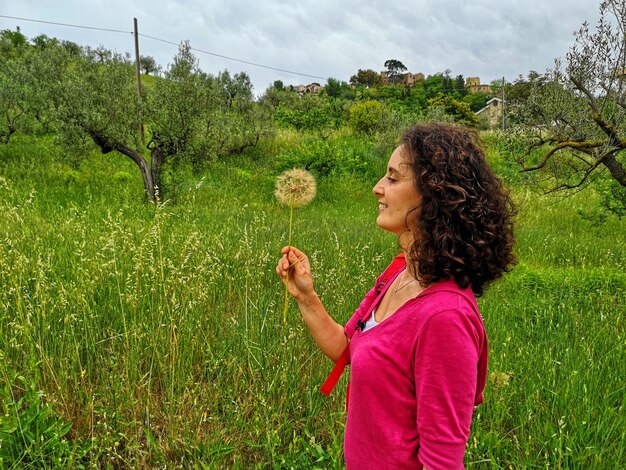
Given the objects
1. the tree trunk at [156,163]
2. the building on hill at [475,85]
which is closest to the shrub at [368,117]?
the tree trunk at [156,163]

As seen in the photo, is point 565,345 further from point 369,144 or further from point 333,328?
point 369,144

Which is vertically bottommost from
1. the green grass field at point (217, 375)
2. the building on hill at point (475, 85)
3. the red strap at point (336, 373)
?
the green grass field at point (217, 375)

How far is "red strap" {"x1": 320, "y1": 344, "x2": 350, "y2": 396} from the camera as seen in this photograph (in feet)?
5.75

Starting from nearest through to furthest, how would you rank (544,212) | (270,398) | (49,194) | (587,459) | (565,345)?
(587,459), (270,398), (565,345), (49,194), (544,212)

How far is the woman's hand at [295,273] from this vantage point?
5.83ft

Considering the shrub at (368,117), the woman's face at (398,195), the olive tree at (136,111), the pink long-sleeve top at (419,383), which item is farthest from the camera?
the shrub at (368,117)

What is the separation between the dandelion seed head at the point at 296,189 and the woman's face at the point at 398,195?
31.9 inches

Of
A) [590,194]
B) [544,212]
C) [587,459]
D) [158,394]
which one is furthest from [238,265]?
[590,194]

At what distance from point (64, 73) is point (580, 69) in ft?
39.0

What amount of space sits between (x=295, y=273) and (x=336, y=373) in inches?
17.1

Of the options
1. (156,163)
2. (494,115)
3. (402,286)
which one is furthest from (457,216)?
(494,115)

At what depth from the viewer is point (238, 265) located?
5164 millimetres

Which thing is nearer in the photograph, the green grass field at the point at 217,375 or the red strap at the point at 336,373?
the red strap at the point at 336,373

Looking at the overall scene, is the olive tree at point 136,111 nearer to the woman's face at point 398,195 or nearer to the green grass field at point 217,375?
the green grass field at point 217,375
